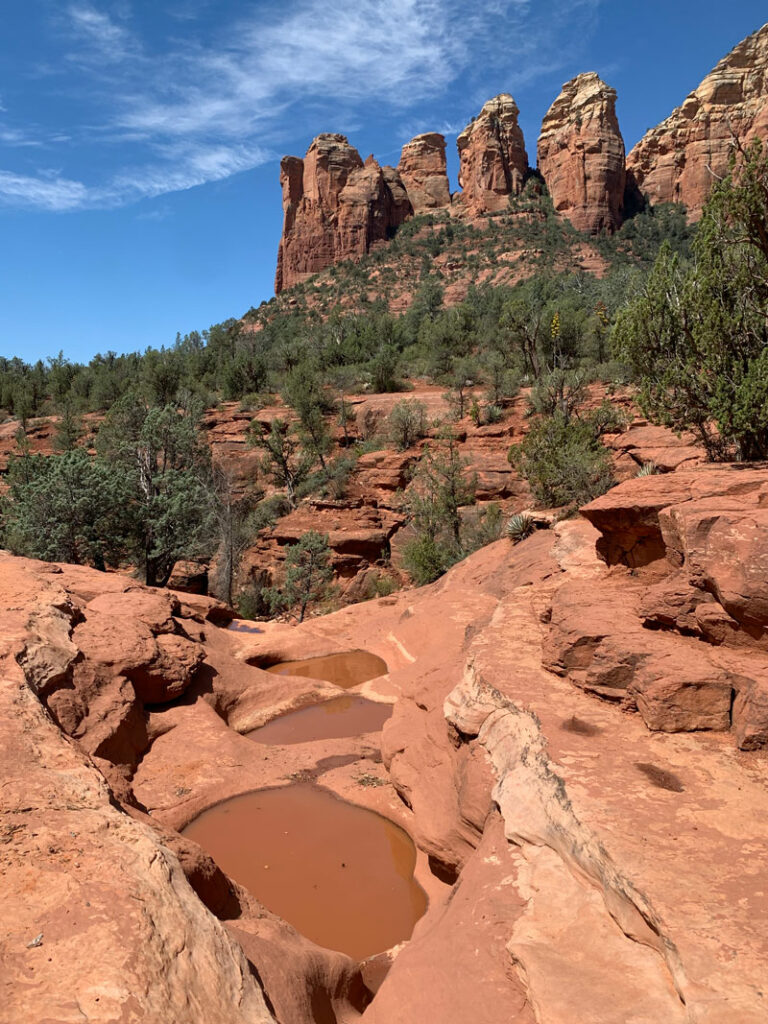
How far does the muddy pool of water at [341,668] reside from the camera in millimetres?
14195

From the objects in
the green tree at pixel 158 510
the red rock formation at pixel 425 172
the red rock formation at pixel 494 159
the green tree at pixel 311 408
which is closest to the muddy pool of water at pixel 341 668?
the green tree at pixel 158 510

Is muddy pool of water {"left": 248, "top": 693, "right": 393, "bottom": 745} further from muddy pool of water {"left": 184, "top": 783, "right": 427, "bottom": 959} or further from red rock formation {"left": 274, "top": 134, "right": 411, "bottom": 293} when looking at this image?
red rock formation {"left": 274, "top": 134, "right": 411, "bottom": 293}

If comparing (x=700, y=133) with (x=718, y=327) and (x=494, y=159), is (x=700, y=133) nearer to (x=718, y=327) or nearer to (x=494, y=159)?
(x=494, y=159)

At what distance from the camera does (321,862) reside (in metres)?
7.33

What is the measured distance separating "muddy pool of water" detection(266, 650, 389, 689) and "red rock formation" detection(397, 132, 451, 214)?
73.7 meters

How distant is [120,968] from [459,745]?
508 cm

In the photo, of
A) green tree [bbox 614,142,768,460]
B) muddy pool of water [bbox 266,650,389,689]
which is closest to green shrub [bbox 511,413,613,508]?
green tree [bbox 614,142,768,460]

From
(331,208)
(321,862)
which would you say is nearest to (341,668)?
(321,862)

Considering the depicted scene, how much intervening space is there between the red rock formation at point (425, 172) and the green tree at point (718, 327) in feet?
236

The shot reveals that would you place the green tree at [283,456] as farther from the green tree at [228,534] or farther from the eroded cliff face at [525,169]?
the eroded cliff face at [525,169]

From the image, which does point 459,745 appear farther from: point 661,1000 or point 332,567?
point 332,567

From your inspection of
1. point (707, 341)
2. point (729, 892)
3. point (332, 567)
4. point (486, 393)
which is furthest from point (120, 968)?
point (486, 393)

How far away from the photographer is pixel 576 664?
6.97 m

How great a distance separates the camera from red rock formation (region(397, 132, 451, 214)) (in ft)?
250
